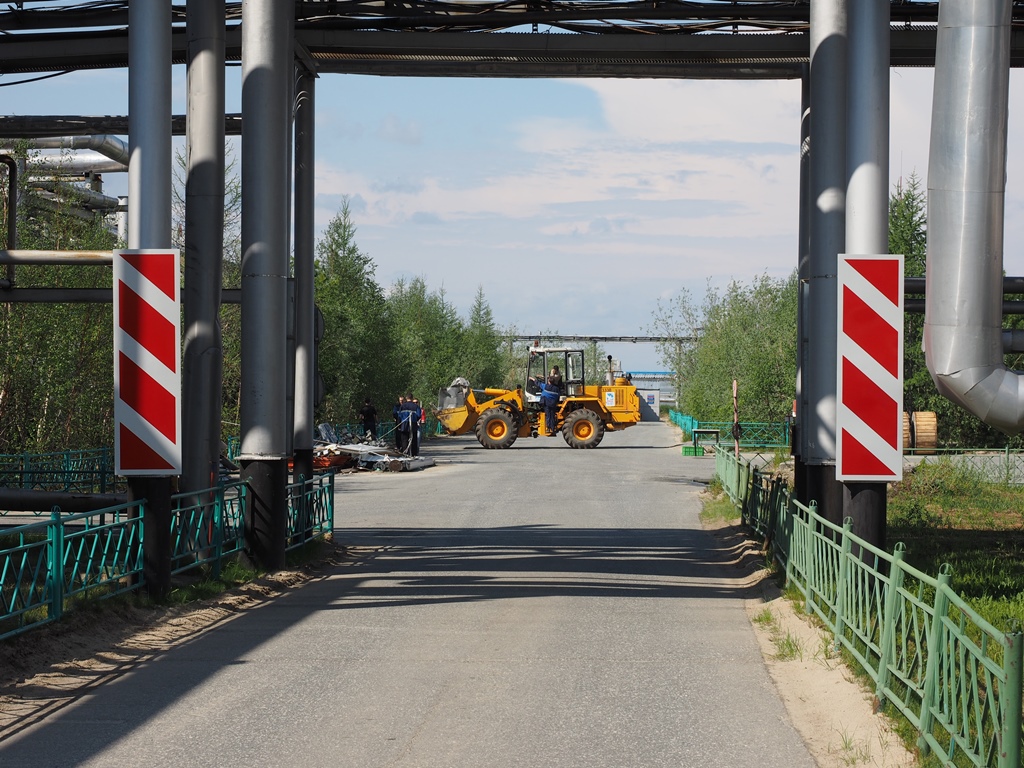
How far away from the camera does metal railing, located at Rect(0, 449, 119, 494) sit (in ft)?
65.3

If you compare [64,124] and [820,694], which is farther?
[64,124]

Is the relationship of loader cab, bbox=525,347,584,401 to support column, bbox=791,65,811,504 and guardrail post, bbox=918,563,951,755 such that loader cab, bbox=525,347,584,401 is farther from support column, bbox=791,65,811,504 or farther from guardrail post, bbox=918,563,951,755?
guardrail post, bbox=918,563,951,755

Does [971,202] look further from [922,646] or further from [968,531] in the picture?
[968,531]

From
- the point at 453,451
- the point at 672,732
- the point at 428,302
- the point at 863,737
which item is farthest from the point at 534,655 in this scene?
the point at 428,302

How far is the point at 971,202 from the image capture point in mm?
6844

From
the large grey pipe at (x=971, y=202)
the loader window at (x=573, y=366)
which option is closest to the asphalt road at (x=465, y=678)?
the large grey pipe at (x=971, y=202)

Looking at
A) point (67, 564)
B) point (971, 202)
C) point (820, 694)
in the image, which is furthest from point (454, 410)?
point (971, 202)

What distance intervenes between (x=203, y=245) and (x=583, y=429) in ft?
94.4

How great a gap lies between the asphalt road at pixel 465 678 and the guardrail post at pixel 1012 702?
5.01 ft

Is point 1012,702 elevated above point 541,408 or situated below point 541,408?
below

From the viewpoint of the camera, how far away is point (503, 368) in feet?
273

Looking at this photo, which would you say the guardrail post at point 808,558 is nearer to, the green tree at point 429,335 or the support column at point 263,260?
the support column at point 263,260

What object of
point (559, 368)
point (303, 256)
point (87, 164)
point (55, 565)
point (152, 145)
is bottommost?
point (55, 565)

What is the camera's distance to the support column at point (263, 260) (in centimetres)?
1232
